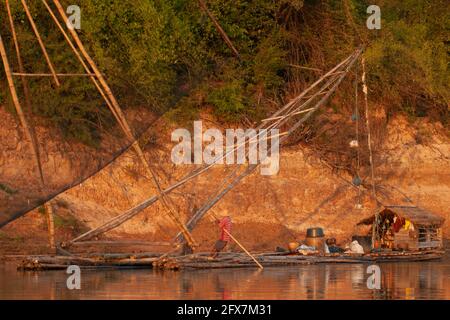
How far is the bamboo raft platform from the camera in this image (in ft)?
72.1

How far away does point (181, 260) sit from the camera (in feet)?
74.0

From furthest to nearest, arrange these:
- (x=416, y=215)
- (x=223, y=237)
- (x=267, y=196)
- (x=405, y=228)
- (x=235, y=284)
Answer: (x=267, y=196), (x=405, y=228), (x=416, y=215), (x=223, y=237), (x=235, y=284)

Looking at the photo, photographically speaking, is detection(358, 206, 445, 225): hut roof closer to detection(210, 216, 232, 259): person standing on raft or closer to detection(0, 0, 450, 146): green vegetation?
detection(210, 216, 232, 259): person standing on raft

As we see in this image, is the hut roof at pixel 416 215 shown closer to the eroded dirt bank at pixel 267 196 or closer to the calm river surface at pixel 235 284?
the calm river surface at pixel 235 284

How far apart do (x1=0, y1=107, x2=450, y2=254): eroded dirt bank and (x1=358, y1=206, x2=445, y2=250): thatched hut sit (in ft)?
6.08

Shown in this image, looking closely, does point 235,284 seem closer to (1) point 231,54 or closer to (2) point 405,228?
(2) point 405,228

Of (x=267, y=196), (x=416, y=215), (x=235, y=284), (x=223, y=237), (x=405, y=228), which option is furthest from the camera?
(x=267, y=196)

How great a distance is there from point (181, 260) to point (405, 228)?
6.71 meters

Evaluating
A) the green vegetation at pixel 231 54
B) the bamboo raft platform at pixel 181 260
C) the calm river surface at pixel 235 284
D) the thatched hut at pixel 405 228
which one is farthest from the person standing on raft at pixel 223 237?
the thatched hut at pixel 405 228

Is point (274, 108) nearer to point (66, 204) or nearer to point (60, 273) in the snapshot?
point (66, 204)

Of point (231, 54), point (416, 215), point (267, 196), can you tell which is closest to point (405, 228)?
point (416, 215)

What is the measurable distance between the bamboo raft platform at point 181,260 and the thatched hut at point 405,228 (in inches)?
65.2

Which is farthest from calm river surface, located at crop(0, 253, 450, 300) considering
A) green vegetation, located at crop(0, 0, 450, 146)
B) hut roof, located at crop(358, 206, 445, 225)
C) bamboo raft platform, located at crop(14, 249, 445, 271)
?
green vegetation, located at crop(0, 0, 450, 146)

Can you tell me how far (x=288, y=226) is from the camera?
95.6 ft
